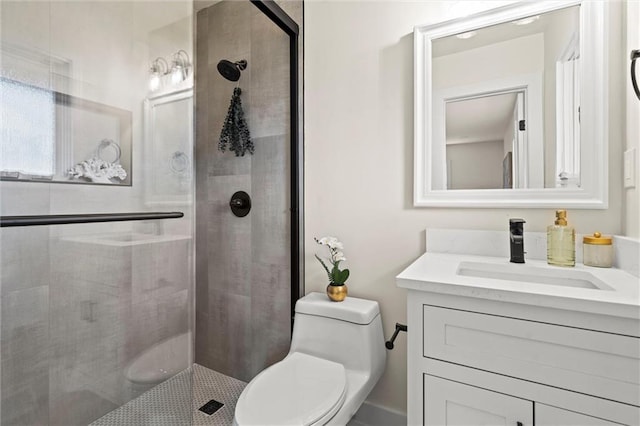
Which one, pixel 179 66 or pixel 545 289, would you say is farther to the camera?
pixel 179 66

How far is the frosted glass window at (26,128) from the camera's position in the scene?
0.82 metres

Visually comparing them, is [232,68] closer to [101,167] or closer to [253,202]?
[253,202]

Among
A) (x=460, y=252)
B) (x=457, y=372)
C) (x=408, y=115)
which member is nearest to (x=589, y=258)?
(x=460, y=252)

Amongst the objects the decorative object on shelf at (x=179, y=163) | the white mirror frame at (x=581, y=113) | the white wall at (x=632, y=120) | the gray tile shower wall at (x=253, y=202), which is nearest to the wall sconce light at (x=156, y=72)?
the decorative object on shelf at (x=179, y=163)

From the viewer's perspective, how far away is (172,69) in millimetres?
1260

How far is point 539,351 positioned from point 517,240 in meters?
0.45

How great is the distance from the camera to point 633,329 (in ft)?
2.11

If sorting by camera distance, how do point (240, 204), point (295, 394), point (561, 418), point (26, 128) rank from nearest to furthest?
point (561, 418), point (26, 128), point (295, 394), point (240, 204)

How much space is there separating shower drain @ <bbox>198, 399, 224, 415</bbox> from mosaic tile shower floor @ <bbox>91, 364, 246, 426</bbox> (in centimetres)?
2

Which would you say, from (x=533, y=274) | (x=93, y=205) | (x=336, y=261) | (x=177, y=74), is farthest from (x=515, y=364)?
(x=177, y=74)

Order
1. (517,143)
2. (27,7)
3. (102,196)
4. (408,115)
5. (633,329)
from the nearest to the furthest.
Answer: (633,329) < (27,7) < (102,196) < (517,143) < (408,115)

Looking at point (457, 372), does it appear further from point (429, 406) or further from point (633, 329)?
point (633, 329)

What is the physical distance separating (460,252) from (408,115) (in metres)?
0.60

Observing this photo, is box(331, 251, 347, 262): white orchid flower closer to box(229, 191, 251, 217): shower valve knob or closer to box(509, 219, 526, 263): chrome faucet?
box(229, 191, 251, 217): shower valve knob
